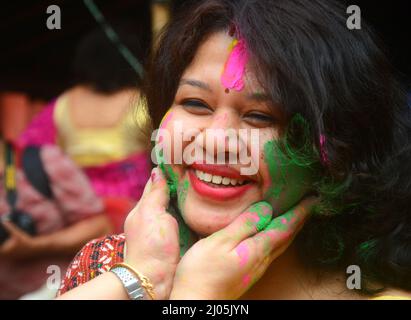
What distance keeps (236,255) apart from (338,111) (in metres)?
0.56

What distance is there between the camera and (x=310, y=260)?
2.25 metres

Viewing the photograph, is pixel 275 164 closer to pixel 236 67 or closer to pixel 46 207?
pixel 236 67

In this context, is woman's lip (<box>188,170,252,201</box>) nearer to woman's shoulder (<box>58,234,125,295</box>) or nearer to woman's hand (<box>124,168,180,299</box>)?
woman's hand (<box>124,168,180,299</box>)

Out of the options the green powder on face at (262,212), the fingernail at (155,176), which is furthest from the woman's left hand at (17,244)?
the green powder on face at (262,212)

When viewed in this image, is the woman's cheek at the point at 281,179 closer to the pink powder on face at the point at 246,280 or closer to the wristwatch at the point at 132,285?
the pink powder on face at the point at 246,280

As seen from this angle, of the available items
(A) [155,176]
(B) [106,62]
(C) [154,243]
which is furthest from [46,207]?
(C) [154,243]

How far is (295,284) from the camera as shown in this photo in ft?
7.28

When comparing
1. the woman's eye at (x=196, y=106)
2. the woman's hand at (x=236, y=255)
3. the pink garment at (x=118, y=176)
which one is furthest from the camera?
the pink garment at (x=118, y=176)

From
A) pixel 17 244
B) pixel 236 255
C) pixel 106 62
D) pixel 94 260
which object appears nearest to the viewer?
→ pixel 236 255

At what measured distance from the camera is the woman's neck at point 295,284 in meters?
2.18

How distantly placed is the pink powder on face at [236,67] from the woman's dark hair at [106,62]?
6.61 feet
